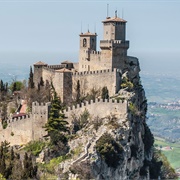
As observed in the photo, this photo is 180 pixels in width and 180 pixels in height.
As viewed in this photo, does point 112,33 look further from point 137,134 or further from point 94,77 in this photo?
point 137,134

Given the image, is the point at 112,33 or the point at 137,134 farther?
the point at 112,33

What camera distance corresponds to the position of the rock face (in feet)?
161

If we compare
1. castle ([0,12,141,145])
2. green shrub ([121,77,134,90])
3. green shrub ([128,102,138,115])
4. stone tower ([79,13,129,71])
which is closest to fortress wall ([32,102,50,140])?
castle ([0,12,141,145])

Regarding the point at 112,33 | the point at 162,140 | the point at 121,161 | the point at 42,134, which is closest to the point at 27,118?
the point at 42,134

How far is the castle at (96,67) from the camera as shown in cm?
5697

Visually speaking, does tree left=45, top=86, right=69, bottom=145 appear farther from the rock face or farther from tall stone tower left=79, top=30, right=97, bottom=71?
tall stone tower left=79, top=30, right=97, bottom=71

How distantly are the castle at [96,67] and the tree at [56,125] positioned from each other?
5744 millimetres

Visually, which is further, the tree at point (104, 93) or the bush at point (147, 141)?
the bush at point (147, 141)

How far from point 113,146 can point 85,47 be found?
53.3 feet

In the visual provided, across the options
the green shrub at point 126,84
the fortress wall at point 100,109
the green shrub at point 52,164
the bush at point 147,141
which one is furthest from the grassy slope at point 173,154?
the green shrub at point 52,164

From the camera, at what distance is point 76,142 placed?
51.5 m

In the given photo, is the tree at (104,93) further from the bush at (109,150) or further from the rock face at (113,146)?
the bush at (109,150)

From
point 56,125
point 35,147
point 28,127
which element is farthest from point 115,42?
point 35,147

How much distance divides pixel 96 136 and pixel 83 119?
2547mm
